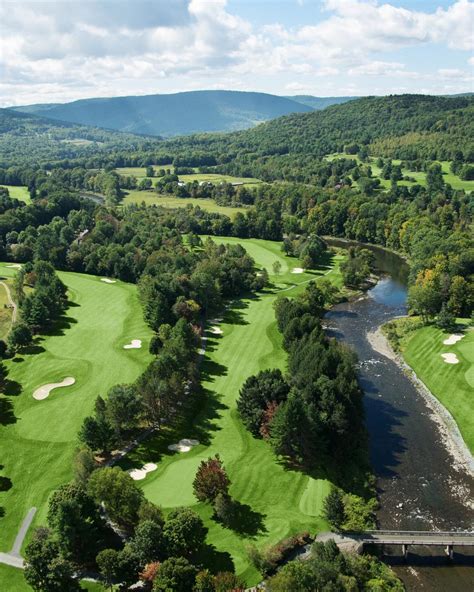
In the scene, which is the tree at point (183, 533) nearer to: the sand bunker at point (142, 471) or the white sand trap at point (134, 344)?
the sand bunker at point (142, 471)

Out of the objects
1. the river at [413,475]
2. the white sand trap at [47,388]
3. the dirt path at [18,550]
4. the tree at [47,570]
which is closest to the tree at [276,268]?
the river at [413,475]

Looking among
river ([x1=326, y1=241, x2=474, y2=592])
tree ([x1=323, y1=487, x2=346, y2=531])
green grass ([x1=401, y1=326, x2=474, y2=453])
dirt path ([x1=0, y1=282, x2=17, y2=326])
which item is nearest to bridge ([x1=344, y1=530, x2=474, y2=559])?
river ([x1=326, y1=241, x2=474, y2=592])

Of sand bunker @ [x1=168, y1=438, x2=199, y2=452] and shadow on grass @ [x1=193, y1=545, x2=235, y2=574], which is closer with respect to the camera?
shadow on grass @ [x1=193, y1=545, x2=235, y2=574]

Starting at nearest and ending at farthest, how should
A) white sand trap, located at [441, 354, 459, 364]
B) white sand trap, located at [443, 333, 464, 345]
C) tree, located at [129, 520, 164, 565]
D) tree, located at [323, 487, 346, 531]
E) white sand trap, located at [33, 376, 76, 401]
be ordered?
tree, located at [129, 520, 164, 565], tree, located at [323, 487, 346, 531], white sand trap, located at [33, 376, 76, 401], white sand trap, located at [441, 354, 459, 364], white sand trap, located at [443, 333, 464, 345]

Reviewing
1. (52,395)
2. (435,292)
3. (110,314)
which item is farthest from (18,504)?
(435,292)

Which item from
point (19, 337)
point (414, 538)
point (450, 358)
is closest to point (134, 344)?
point (19, 337)

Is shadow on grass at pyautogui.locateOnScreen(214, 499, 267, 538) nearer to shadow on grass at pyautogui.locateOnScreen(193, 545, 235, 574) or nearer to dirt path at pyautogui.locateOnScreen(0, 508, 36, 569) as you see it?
shadow on grass at pyautogui.locateOnScreen(193, 545, 235, 574)

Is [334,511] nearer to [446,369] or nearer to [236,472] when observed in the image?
[236,472]
